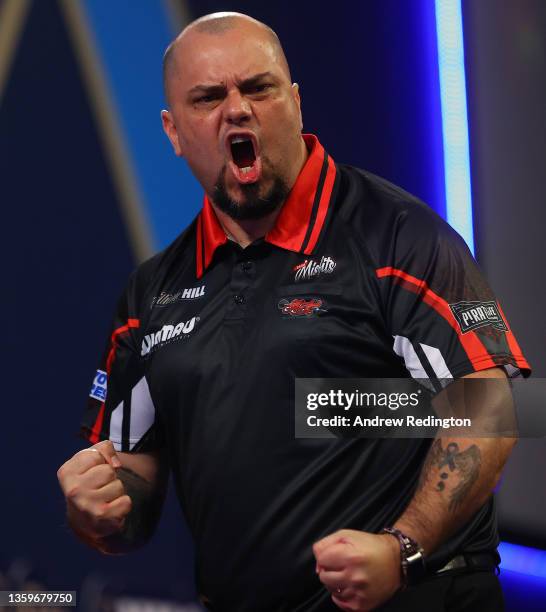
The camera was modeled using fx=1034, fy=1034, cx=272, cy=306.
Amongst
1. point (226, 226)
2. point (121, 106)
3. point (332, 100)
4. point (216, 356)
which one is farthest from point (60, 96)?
point (216, 356)

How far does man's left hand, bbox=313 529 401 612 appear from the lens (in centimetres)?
154

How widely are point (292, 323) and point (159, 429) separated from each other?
1.57 ft

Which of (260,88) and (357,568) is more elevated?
(260,88)

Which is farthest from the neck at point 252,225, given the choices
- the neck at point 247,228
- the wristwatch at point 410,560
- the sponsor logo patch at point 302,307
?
the wristwatch at point 410,560

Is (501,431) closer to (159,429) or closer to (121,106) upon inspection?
(159,429)

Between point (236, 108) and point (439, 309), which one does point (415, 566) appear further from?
point (236, 108)

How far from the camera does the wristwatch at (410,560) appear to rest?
1.61m

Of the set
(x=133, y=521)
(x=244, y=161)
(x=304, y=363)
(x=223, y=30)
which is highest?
→ (x=223, y=30)

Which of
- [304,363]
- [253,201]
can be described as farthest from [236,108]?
[304,363]

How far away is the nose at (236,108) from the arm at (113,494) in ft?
2.18

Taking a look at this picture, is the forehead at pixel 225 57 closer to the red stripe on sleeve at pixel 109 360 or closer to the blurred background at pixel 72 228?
the red stripe on sleeve at pixel 109 360

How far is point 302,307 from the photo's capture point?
6.10 ft

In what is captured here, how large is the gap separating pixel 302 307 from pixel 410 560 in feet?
1.61

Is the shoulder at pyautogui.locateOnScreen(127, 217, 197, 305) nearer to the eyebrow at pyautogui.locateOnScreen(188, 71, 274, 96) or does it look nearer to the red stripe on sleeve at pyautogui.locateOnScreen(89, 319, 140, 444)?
the red stripe on sleeve at pyautogui.locateOnScreen(89, 319, 140, 444)
